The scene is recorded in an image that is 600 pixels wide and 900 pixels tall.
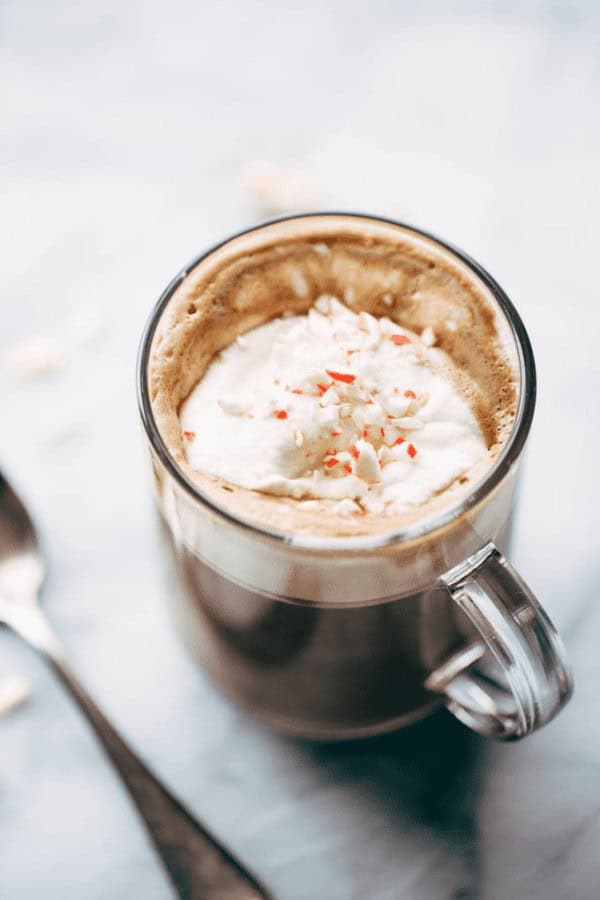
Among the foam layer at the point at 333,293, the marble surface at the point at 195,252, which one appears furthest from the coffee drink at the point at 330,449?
the marble surface at the point at 195,252

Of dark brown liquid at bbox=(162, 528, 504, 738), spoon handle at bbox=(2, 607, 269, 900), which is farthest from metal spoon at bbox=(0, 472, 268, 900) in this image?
dark brown liquid at bbox=(162, 528, 504, 738)

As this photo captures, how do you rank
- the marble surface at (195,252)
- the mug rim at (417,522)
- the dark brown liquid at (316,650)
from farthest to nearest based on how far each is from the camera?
the marble surface at (195,252) → the dark brown liquid at (316,650) → the mug rim at (417,522)

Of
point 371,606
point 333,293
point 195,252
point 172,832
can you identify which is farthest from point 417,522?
point 195,252

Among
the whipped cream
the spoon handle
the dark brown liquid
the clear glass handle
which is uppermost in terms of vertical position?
the whipped cream

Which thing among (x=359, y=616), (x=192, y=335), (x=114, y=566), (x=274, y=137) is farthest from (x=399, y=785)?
(x=274, y=137)

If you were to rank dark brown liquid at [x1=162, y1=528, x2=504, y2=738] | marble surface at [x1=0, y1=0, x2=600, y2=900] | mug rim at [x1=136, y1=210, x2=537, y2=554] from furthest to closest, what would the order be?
marble surface at [x1=0, y1=0, x2=600, y2=900] < dark brown liquid at [x1=162, y1=528, x2=504, y2=738] < mug rim at [x1=136, y1=210, x2=537, y2=554]

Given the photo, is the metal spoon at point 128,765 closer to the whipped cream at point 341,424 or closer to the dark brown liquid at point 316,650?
the dark brown liquid at point 316,650

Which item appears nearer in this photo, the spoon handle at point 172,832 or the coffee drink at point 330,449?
the coffee drink at point 330,449

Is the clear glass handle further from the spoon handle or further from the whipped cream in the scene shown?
the spoon handle
